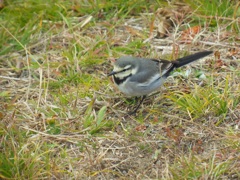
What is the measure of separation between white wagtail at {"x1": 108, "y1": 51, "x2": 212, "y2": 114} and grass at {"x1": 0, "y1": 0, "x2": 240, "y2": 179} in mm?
170

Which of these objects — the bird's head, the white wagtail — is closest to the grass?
the white wagtail

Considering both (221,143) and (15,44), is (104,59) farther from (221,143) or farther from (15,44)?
(221,143)

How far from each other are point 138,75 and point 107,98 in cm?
40

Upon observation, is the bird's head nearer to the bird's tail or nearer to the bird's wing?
the bird's wing

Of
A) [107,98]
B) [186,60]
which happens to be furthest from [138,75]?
[186,60]

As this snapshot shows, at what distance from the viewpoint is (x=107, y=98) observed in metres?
6.41

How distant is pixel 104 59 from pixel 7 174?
7.79ft

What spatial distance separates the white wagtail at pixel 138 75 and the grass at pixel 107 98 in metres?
0.17

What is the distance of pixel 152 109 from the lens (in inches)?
245

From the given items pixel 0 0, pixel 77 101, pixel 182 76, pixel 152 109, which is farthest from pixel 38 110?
pixel 0 0

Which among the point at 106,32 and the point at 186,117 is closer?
the point at 186,117

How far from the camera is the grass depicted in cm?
526

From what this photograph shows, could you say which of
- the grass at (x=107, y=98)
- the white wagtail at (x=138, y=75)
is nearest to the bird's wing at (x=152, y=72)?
the white wagtail at (x=138, y=75)

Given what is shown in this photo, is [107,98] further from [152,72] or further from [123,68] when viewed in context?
[152,72]
